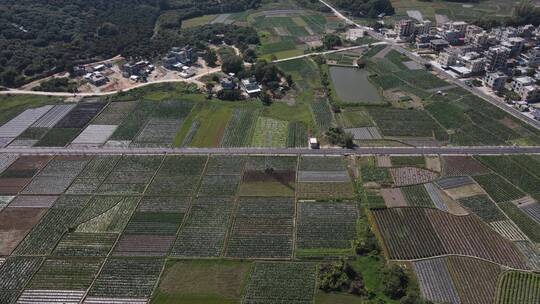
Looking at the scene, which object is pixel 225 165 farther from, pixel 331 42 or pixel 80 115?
pixel 331 42

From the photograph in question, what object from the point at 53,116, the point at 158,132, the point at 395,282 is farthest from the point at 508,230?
the point at 53,116

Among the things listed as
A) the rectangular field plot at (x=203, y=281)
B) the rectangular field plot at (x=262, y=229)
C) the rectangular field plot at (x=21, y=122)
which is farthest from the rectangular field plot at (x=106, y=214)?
the rectangular field plot at (x=21, y=122)

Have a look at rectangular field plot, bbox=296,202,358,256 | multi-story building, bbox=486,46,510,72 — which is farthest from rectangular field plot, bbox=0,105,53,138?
multi-story building, bbox=486,46,510,72

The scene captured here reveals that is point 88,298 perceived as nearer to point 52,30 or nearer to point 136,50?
point 136,50

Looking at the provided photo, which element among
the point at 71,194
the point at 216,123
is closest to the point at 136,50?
the point at 216,123

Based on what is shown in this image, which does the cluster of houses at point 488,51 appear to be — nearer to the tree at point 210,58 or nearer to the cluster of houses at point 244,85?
the cluster of houses at point 244,85

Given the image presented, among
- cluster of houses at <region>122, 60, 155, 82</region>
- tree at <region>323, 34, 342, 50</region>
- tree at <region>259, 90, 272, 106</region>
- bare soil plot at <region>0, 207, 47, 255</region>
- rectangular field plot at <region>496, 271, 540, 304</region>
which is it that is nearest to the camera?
rectangular field plot at <region>496, 271, 540, 304</region>

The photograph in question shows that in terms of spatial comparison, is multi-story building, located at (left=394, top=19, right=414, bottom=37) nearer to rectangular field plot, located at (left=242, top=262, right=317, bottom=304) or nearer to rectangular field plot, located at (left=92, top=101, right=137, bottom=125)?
rectangular field plot, located at (left=92, top=101, right=137, bottom=125)
